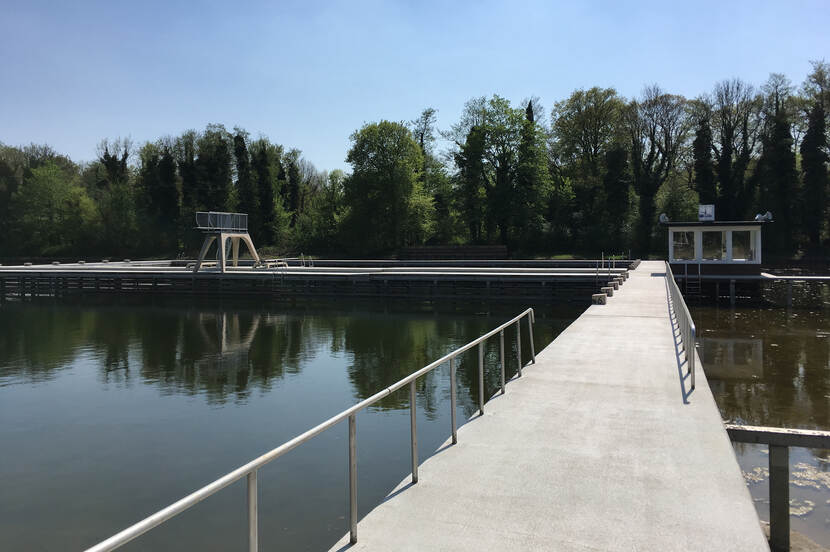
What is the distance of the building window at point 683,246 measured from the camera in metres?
29.8

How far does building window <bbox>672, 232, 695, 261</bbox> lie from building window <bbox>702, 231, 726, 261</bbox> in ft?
1.75

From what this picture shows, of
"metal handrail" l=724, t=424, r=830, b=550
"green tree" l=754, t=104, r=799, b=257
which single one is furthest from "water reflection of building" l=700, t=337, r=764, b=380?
"green tree" l=754, t=104, r=799, b=257

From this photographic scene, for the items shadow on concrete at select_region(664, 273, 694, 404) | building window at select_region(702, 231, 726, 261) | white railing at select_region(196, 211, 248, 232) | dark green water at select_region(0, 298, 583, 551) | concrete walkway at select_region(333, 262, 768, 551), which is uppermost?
white railing at select_region(196, 211, 248, 232)

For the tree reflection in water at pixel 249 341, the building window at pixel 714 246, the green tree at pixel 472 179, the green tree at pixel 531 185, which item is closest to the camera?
the tree reflection in water at pixel 249 341

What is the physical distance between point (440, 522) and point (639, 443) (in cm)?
258

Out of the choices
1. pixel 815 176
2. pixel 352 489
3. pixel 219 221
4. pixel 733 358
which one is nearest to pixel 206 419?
pixel 352 489

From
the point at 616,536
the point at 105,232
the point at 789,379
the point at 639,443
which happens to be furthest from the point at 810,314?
the point at 105,232

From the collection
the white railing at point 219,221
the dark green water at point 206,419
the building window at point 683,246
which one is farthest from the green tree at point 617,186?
the dark green water at point 206,419

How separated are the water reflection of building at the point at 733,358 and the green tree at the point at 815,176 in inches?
1234

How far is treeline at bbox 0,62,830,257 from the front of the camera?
46125mm

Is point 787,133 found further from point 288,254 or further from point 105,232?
point 105,232

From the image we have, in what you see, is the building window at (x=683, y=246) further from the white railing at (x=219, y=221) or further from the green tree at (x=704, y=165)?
the white railing at (x=219, y=221)

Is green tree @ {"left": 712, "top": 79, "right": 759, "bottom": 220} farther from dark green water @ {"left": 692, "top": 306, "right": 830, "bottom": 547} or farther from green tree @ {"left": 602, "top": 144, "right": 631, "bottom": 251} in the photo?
dark green water @ {"left": 692, "top": 306, "right": 830, "bottom": 547}

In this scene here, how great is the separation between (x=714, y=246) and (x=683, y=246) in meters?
1.37
